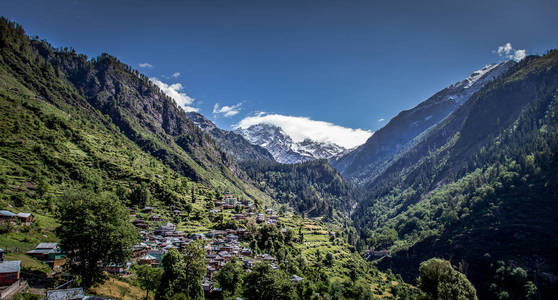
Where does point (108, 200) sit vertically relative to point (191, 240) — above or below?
above

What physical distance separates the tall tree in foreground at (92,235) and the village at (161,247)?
4912 millimetres

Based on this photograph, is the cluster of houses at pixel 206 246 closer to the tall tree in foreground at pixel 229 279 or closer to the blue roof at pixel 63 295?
the tall tree in foreground at pixel 229 279

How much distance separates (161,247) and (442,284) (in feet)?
258

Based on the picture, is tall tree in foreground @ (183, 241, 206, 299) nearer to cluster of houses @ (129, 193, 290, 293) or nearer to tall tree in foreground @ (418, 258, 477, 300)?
cluster of houses @ (129, 193, 290, 293)

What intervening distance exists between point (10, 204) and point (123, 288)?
50.2m

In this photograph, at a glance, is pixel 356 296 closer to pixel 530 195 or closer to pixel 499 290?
pixel 499 290

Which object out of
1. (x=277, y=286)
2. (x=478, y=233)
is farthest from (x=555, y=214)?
(x=277, y=286)

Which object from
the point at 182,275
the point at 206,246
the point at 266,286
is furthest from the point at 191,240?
the point at 266,286

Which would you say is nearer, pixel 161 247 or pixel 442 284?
pixel 442 284

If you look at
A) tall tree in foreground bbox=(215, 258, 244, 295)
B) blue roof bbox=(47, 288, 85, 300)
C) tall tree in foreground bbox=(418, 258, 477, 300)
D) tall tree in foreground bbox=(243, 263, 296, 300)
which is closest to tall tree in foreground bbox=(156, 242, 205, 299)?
tall tree in foreground bbox=(215, 258, 244, 295)

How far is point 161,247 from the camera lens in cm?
8500

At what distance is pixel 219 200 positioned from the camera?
588ft

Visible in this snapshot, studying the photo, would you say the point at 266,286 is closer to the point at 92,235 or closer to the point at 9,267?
the point at 92,235

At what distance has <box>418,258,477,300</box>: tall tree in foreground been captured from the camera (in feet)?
241
